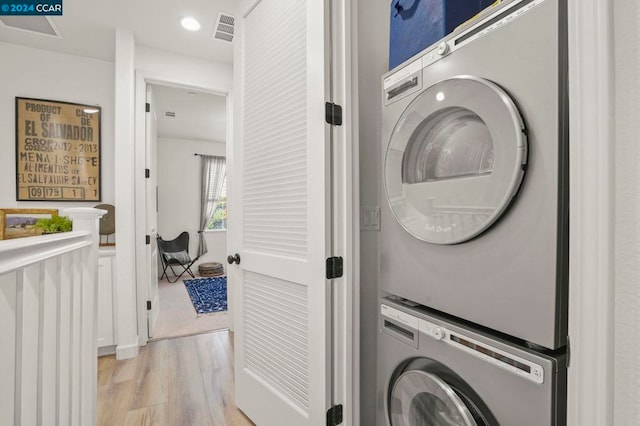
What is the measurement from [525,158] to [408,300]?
641mm

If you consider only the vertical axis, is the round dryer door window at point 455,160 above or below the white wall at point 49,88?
below

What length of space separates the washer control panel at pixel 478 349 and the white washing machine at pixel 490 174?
58mm

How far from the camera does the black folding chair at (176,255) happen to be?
5.46 metres

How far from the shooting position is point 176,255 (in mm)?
5605

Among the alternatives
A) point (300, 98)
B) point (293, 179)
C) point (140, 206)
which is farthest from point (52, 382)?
point (140, 206)

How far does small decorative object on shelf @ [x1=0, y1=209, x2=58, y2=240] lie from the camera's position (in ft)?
8.52

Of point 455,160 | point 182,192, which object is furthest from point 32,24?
point 182,192

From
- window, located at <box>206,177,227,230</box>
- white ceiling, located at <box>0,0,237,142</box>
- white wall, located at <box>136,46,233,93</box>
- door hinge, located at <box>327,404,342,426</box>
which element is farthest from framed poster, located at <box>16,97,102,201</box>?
window, located at <box>206,177,227,230</box>

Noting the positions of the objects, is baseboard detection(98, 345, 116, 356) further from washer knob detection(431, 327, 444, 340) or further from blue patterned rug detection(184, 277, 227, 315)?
washer knob detection(431, 327, 444, 340)

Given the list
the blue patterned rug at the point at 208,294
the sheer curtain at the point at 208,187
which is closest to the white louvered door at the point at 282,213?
the blue patterned rug at the point at 208,294

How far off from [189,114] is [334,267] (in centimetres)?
424

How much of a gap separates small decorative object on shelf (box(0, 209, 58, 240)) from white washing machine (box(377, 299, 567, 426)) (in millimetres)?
2980

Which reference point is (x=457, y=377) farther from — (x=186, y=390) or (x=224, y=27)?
(x=224, y=27)

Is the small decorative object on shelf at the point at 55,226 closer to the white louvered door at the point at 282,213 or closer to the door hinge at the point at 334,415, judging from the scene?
the white louvered door at the point at 282,213
